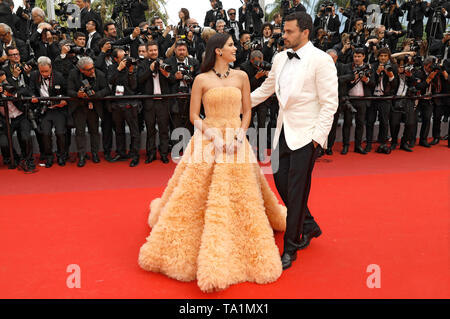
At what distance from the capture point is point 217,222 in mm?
2703

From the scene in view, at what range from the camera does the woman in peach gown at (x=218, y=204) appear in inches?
104

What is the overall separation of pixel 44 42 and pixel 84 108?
1937 millimetres

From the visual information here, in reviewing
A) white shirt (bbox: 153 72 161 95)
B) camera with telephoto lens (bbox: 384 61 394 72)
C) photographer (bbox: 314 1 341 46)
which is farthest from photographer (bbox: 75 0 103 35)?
camera with telephoto lens (bbox: 384 61 394 72)

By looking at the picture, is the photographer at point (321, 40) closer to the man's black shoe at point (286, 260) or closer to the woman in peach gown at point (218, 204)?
the woman in peach gown at point (218, 204)

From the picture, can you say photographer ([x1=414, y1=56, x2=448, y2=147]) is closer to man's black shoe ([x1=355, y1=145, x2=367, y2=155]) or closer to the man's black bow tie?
man's black shoe ([x1=355, y1=145, x2=367, y2=155])

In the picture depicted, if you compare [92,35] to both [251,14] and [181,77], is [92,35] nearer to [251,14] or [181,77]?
[181,77]

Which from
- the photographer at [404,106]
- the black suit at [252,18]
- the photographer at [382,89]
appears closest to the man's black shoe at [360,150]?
the photographer at [382,89]

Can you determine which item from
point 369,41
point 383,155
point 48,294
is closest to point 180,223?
point 48,294

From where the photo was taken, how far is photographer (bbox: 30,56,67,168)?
18.9 ft

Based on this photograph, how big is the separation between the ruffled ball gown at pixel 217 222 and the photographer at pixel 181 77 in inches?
117

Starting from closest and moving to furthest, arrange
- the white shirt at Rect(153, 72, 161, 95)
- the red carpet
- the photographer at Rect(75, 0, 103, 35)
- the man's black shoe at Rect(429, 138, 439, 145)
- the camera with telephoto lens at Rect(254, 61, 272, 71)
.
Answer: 1. the red carpet
2. the camera with telephoto lens at Rect(254, 61, 272, 71)
3. the white shirt at Rect(153, 72, 161, 95)
4. the man's black shoe at Rect(429, 138, 439, 145)
5. the photographer at Rect(75, 0, 103, 35)

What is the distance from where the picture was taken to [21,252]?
10.1 ft

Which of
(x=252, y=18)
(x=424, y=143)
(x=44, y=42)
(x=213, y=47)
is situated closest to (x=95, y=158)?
(x=44, y=42)

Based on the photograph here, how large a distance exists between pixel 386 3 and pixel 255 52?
4.78m
